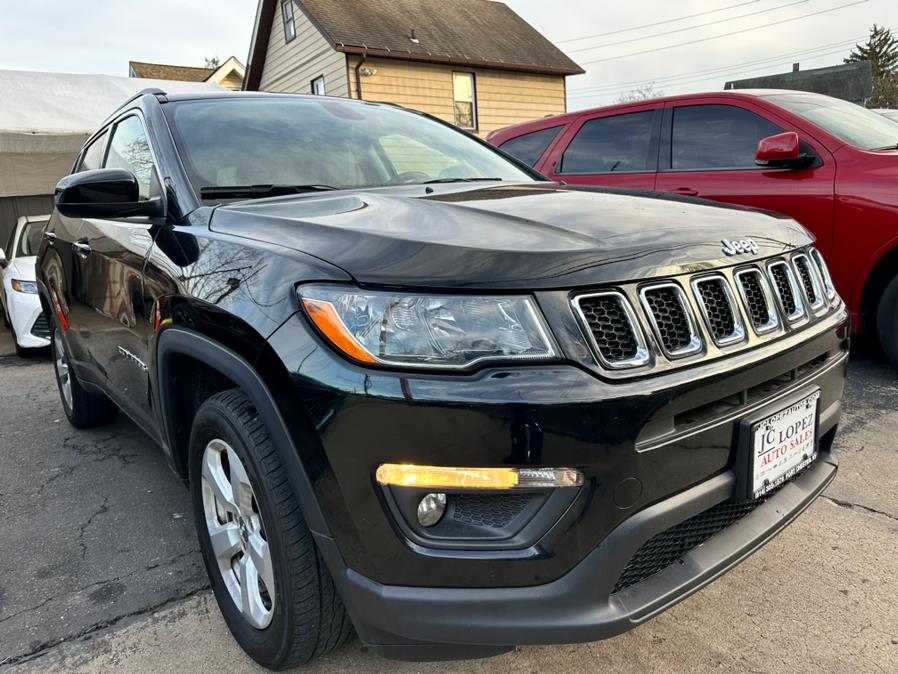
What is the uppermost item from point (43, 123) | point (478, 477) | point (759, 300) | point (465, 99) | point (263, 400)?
point (465, 99)

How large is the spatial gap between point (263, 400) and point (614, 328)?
81cm

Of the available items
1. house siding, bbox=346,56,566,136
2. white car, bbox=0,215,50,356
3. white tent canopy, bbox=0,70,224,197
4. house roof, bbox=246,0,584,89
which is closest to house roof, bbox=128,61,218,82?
house roof, bbox=246,0,584,89

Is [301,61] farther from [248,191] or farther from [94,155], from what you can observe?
[248,191]

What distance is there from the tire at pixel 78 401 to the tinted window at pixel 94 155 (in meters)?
0.96

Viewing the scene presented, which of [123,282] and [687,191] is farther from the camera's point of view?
[687,191]

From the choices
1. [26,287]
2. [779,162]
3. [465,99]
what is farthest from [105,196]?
[465,99]

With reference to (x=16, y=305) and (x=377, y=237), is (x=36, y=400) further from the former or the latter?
(x=377, y=237)

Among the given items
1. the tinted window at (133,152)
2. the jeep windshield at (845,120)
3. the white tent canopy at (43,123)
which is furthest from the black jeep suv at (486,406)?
the white tent canopy at (43,123)

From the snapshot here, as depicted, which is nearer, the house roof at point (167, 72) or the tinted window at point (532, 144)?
the tinted window at point (532, 144)

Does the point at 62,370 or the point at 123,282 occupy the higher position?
the point at 123,282

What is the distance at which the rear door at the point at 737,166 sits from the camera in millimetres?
3980

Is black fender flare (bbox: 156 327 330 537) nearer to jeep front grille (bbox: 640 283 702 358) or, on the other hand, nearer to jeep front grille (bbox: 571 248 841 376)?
jeep front grille (bbox: 571 248 841 376)

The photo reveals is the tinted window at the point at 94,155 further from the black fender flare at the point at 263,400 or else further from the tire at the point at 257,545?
the tire at the point at 257,545

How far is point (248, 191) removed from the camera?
2.23m
